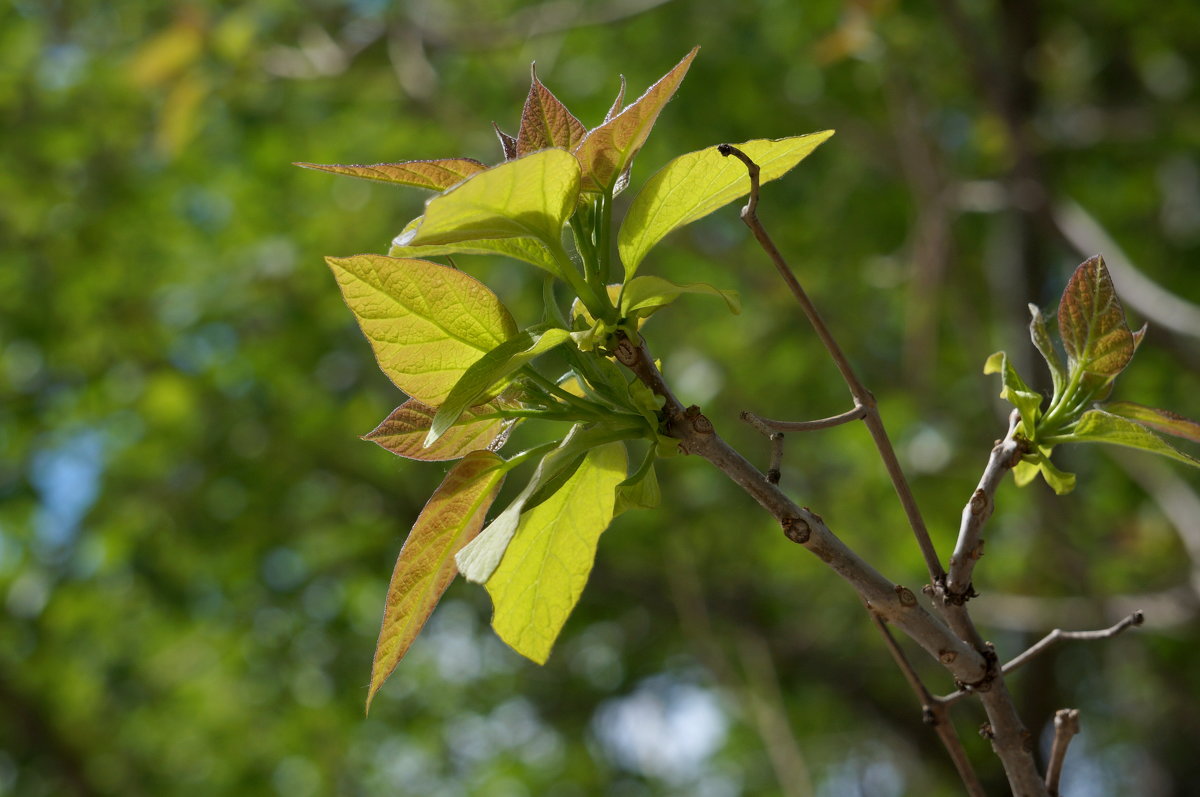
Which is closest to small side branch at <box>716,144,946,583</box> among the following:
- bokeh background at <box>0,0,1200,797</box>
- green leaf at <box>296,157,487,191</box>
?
green leaf at <box>296,157,487,191</box>

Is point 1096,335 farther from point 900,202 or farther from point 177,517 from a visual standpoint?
point 900,202

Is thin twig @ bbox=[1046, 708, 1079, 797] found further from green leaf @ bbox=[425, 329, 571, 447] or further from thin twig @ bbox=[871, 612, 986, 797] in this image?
green leaf @ bbox=[425, 329, 571, 447]

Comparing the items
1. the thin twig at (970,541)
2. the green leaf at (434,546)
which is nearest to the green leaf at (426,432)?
the green leaf at (434,546)

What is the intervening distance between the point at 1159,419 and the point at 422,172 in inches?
16.0

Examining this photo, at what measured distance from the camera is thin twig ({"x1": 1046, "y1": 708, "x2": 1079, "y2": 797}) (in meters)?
0.51

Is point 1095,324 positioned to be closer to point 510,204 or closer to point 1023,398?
point 1023,398

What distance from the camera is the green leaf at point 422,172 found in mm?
486

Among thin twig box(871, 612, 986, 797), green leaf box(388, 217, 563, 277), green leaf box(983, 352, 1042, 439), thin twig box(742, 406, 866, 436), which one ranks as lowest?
thin twig box(871, 612, 986, 797)

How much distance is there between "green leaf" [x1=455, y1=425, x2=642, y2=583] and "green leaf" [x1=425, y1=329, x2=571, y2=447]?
4 cm

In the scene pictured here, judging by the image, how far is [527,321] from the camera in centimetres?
321

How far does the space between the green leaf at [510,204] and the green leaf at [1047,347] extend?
25cm

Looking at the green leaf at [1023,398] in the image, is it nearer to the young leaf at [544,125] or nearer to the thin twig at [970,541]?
the thin twig at [970,541]

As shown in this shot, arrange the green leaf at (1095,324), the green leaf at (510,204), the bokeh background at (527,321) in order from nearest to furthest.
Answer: the green leaf at (510,204) < the green leaf at (1095,324) < the bokeh background at (527,321)

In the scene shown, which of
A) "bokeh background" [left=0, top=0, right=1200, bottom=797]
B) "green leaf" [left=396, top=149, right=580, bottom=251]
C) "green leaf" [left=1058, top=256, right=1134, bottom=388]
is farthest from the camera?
"bokeh background" [left=0, top=0, right=1200, bottom=797]
